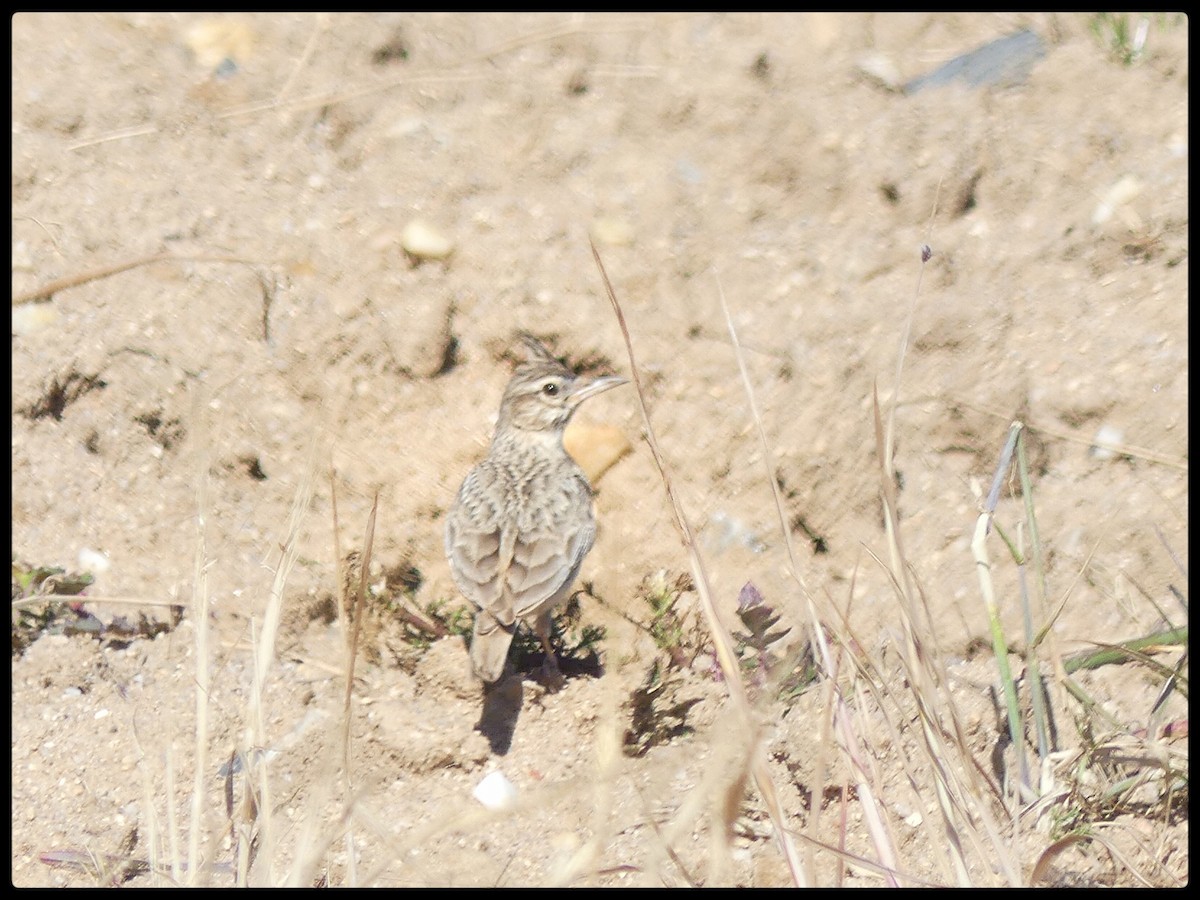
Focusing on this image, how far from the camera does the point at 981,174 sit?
4.91 m

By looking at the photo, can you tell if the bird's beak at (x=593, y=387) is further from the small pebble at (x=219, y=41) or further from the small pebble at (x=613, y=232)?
the small pebble at (x=219, y=41)

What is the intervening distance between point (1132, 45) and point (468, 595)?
3.70 meters

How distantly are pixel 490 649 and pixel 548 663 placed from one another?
22.1 inches

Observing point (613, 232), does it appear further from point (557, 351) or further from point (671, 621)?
point (671, 621)

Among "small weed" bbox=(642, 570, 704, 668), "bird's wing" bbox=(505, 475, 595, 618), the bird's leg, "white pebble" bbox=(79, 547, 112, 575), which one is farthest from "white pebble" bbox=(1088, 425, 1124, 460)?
"white pebble" bbox=(79, 547, 112, 575)

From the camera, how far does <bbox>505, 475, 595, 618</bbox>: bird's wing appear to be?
13.6ft

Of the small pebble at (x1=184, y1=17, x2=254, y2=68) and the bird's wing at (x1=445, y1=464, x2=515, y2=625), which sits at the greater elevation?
the small pebble at (x1=184, y1=17, x2=254, y2=68)

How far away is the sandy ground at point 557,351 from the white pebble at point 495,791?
8cm

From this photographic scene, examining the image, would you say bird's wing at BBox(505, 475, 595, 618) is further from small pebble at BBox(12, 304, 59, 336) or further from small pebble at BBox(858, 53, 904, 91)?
small pebble at BBox(858, 53, 904, 91)

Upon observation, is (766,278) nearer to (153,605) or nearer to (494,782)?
(494,782)

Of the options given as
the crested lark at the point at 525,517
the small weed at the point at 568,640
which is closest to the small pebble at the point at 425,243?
the crested lark at the point at 525,517

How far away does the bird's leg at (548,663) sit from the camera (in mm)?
4484

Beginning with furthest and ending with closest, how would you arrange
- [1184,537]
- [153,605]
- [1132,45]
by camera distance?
[1132,45], [153,605], [1184,537]

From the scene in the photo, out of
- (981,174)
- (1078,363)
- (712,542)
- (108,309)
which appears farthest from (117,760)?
(981,174)
